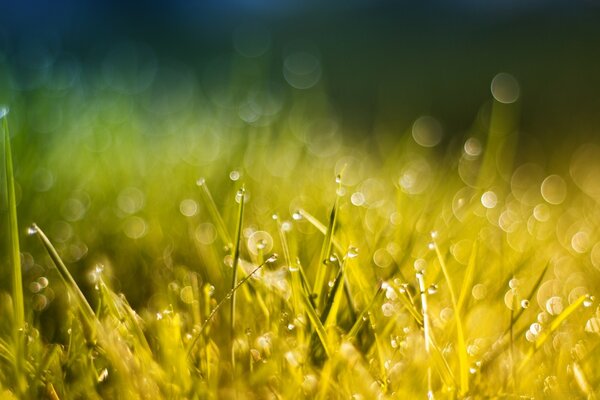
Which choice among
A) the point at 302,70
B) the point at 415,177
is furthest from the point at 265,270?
the point at 302,70

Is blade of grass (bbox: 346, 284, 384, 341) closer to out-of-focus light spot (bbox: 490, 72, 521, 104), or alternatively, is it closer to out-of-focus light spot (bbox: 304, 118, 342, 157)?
out-of-focus light spot (bbox: 304, 118, 342, 157)

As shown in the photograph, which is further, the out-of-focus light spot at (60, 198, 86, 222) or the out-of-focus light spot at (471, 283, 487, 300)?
the out-of-focus light spot at (60, 198, 86, 222)

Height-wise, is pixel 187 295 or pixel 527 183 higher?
pixel 187 295

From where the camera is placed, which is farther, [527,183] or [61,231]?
[527,183]

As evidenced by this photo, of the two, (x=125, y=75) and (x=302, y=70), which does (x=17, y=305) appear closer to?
(x=125, y=75)

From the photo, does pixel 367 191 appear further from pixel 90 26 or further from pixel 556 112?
pixel 90 26

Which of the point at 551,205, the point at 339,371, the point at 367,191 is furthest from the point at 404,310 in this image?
the point at 551,205

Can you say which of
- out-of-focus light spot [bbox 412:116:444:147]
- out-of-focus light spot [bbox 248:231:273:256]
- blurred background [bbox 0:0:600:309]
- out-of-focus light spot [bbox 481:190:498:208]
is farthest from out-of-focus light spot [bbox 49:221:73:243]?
out-of-focus light spot [bbox 412:116:444:147]
